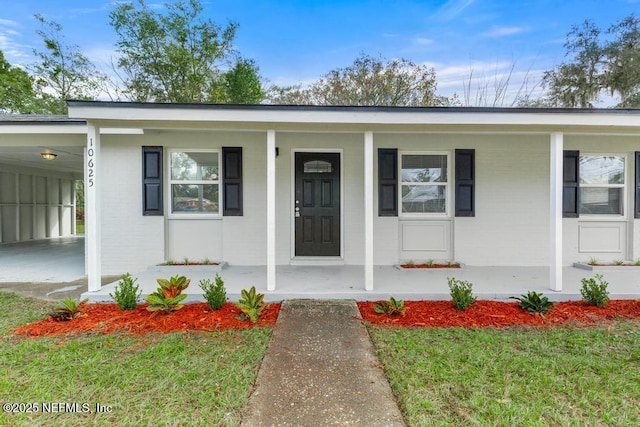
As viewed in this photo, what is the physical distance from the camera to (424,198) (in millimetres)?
5793

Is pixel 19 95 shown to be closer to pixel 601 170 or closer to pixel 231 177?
pixel 231 177

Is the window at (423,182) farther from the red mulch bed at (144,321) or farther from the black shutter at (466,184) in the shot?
the red mulch bed at (144,321)

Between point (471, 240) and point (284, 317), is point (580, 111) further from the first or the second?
point (284, 317)

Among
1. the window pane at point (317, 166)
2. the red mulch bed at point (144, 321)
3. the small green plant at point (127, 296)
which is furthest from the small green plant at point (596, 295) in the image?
the small green plant at point (127, 296)

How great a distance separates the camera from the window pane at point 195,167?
5.69m

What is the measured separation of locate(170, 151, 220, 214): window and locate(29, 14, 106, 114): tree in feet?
43.5

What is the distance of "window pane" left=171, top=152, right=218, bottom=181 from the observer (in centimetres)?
569

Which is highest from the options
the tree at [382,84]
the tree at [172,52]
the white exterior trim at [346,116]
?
the tree at [172,52]

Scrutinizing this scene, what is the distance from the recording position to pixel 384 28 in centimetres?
1290

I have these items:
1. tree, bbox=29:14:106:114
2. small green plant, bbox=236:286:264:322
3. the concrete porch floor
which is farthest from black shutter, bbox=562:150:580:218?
tree, bbox=29:14:106:114

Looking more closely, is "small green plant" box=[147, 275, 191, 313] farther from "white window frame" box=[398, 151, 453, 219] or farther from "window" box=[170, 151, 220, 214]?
"white window frame" box=[398, 151, 453, 219]

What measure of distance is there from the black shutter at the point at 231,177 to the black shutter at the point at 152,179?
1113 mm

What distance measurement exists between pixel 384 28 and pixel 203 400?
571 inches

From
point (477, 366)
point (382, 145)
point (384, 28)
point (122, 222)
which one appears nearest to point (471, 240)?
point (382, 145)
